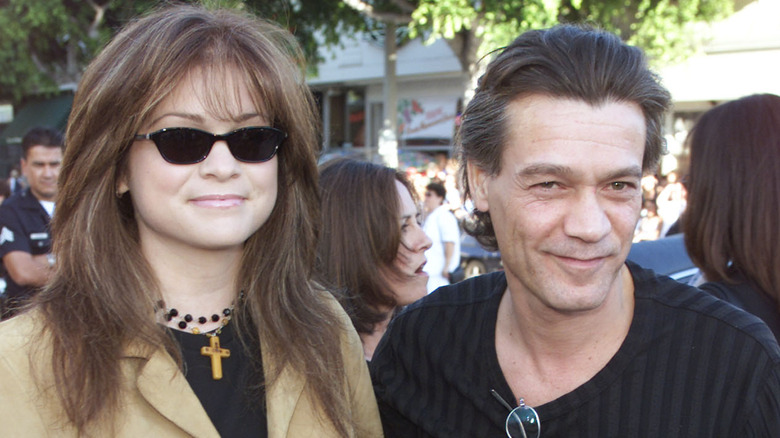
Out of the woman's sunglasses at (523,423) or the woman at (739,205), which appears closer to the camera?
the woman's sunglasses at (523,423)

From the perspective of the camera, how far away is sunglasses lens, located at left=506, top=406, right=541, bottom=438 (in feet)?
6.38

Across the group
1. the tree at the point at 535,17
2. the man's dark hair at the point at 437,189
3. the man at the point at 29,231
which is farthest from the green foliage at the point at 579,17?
the man at the point at 29,231

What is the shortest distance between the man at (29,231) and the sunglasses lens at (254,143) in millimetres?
3476

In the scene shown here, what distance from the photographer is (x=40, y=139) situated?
6094 millimetres

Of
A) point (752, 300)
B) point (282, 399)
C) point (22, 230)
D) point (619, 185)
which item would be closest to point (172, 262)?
point (282, 399)

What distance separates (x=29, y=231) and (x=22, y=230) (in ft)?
0.15

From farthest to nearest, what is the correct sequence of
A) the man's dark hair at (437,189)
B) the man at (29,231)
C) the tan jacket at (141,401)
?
the man's dark hair at (437,189) < the man at (29,231) < the tan jacket at (141,401)

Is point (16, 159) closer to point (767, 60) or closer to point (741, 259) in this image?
point (767, 60)

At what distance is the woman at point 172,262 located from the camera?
5.73 feet

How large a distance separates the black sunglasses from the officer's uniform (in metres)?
3.78

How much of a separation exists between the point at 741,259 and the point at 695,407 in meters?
0.93

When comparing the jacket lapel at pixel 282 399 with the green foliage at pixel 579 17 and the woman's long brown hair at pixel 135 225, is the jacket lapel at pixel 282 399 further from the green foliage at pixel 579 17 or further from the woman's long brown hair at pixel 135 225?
the green foliage at pixel 579 17

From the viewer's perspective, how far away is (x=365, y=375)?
2.26 metres

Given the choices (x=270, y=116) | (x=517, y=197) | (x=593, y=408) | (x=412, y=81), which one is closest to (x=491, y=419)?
(x=593, y=408)
